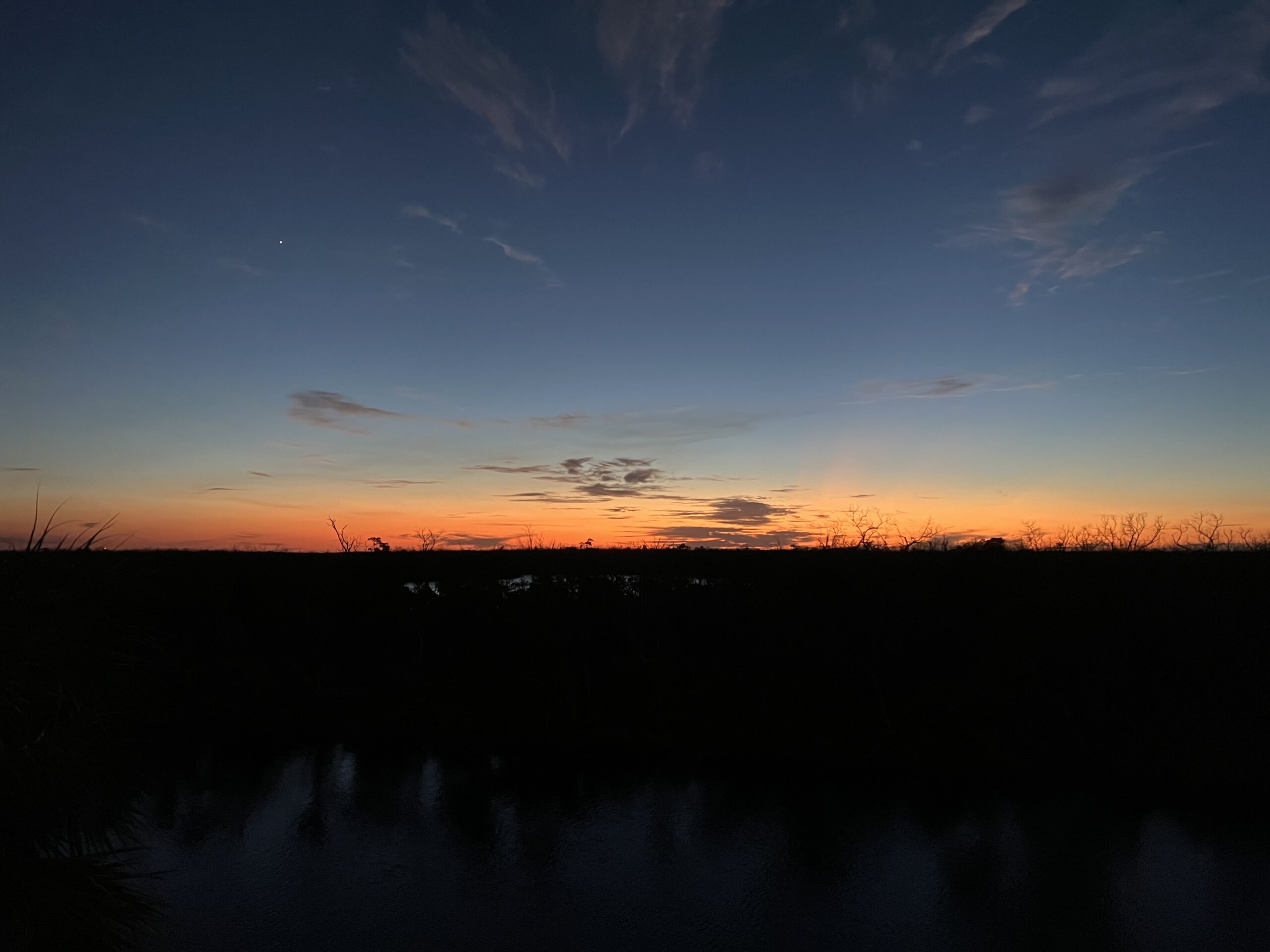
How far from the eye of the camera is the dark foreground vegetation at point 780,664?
11.3 metres

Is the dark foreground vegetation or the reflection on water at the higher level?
the dark foreground vegetation

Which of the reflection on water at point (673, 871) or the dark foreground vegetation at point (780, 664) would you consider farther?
the dark foreground vegetation at point (780, 664)

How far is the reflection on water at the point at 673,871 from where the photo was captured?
6398 mm

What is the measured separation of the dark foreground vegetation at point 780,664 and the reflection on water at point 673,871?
118 cm

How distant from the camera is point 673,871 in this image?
24.8 ft

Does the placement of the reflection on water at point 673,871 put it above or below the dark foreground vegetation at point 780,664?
below

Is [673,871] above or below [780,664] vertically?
below

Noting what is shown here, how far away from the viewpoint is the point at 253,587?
53.8ft

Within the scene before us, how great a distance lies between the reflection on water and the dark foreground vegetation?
46.4 inches

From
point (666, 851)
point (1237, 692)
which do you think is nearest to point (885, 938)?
point (666, 851)

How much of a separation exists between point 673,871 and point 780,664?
20.4 feet

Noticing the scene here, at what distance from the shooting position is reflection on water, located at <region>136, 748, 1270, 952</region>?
6398 mm

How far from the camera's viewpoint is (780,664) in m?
13.3

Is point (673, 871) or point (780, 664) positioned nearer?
point (673, 871)
